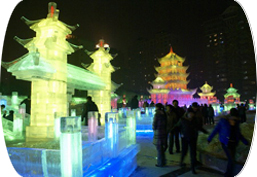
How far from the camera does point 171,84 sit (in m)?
33.0

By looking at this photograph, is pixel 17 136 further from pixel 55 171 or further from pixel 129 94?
pixel 129 94

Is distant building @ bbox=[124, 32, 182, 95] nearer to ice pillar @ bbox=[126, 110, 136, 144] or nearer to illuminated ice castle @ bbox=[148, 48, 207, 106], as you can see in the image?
illuminated ice castle @ bbox=[148, 48, 207, 106]

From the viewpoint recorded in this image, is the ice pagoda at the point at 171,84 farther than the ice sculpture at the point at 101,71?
Yes

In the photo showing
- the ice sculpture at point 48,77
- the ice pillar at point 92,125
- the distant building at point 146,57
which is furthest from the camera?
the distant building at point 146,57

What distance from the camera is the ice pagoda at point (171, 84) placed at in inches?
1206

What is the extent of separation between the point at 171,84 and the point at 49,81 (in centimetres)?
2757

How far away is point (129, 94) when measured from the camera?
145 feet

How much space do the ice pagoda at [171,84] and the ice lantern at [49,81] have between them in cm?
2363

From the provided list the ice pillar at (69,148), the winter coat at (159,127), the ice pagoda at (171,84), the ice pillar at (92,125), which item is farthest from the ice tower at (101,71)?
the ice pagoda at (171,84)

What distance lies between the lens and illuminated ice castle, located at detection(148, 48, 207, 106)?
30631mm

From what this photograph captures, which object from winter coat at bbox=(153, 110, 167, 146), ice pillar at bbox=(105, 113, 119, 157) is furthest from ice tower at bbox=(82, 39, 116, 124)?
ice pillar at bbox=(105, 113, 119, 157)

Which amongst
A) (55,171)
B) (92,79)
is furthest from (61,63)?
(55,171)

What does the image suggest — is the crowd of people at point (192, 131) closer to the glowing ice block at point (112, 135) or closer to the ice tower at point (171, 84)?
the glowing ice block at point (112, 135)

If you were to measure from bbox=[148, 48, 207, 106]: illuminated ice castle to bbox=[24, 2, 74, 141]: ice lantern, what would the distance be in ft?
77.5
